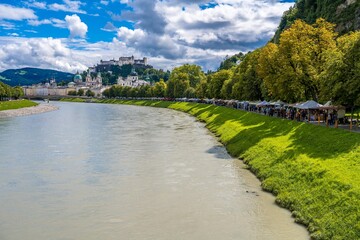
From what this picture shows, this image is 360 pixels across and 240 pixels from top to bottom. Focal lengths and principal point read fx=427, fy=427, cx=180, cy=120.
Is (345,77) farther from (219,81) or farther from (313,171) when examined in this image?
(219,81)

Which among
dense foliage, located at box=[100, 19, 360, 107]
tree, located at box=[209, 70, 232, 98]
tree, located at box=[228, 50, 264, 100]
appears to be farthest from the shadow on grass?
tree, located at box=[209, 70, 232, 98]

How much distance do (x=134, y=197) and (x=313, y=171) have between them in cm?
1093

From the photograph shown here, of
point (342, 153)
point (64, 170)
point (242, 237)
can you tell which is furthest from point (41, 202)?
point (342, 153)

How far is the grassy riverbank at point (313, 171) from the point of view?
19203 millimetres

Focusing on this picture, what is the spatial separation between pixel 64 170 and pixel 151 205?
41.9 feet

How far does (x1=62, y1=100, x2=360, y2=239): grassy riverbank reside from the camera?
19.2 meters

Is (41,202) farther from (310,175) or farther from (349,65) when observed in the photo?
(349,65)

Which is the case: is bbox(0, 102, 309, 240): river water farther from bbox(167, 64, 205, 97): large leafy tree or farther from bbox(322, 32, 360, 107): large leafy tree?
bbox(167, 64, 205, 97): large leafy tree

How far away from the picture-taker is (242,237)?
1934 centimetres

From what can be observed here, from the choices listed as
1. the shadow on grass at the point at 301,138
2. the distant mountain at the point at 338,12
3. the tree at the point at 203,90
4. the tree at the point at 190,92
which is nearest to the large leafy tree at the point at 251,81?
the distant mountain at the point at 338,12

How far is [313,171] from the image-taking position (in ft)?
84.3

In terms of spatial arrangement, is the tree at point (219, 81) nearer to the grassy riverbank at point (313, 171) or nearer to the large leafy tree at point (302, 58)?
the large leafy tree at point (302, 58)

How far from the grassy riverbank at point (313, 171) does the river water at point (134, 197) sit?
90 cm

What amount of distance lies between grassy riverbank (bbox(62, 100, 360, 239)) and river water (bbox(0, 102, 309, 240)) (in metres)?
0.90
